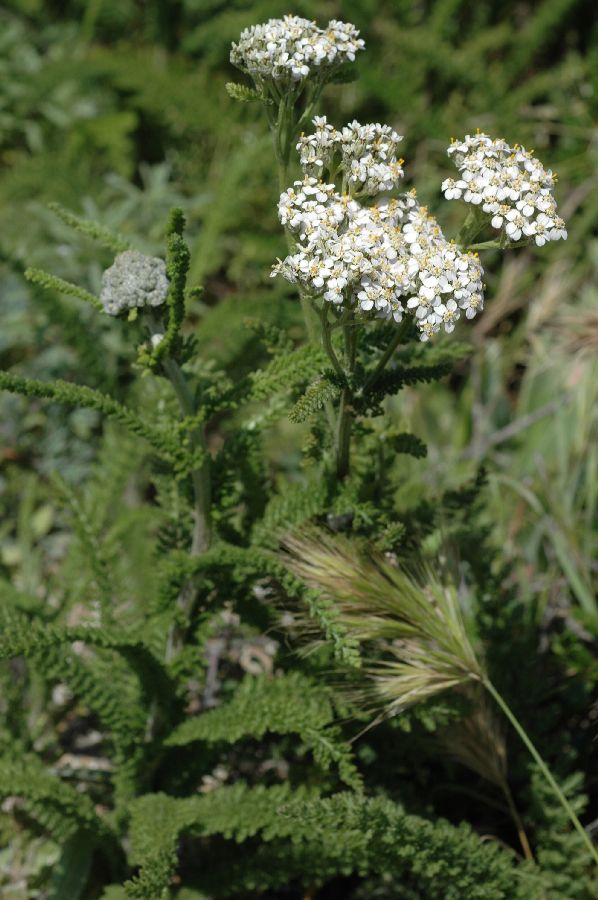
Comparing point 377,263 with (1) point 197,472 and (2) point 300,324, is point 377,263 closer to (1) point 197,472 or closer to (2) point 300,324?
(1) point 197,472

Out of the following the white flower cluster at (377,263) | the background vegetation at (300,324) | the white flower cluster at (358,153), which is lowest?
the background vegetation at (300,324)

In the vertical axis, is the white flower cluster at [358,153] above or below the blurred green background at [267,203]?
above

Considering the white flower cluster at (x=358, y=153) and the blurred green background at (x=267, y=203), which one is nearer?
the white flower cluster at (x=358, y=153)

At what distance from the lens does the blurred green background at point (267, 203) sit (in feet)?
9.82

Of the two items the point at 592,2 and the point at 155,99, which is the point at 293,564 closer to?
the point at 155,99

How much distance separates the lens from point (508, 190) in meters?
1.43

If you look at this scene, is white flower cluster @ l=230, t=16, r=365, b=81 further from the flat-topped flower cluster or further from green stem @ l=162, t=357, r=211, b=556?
green stem @ l=162, t=357, r=211, b=556

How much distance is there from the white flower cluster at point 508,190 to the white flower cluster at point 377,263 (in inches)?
3.0

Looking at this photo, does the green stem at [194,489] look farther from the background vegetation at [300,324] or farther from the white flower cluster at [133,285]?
the background vegetation at [300,324]

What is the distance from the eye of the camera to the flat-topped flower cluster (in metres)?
1.36

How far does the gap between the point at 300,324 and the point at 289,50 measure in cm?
169

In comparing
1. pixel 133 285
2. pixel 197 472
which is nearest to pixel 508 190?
pixel 133 285

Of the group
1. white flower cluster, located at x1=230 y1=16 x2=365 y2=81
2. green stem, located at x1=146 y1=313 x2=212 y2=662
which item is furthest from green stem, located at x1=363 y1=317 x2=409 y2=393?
white flower cluster, located at x1=230 y1=16 x2=365 y2=81

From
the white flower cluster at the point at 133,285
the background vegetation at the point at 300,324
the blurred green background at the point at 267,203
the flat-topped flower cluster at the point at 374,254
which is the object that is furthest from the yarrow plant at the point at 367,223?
the blurred green background at the point at 267,203
